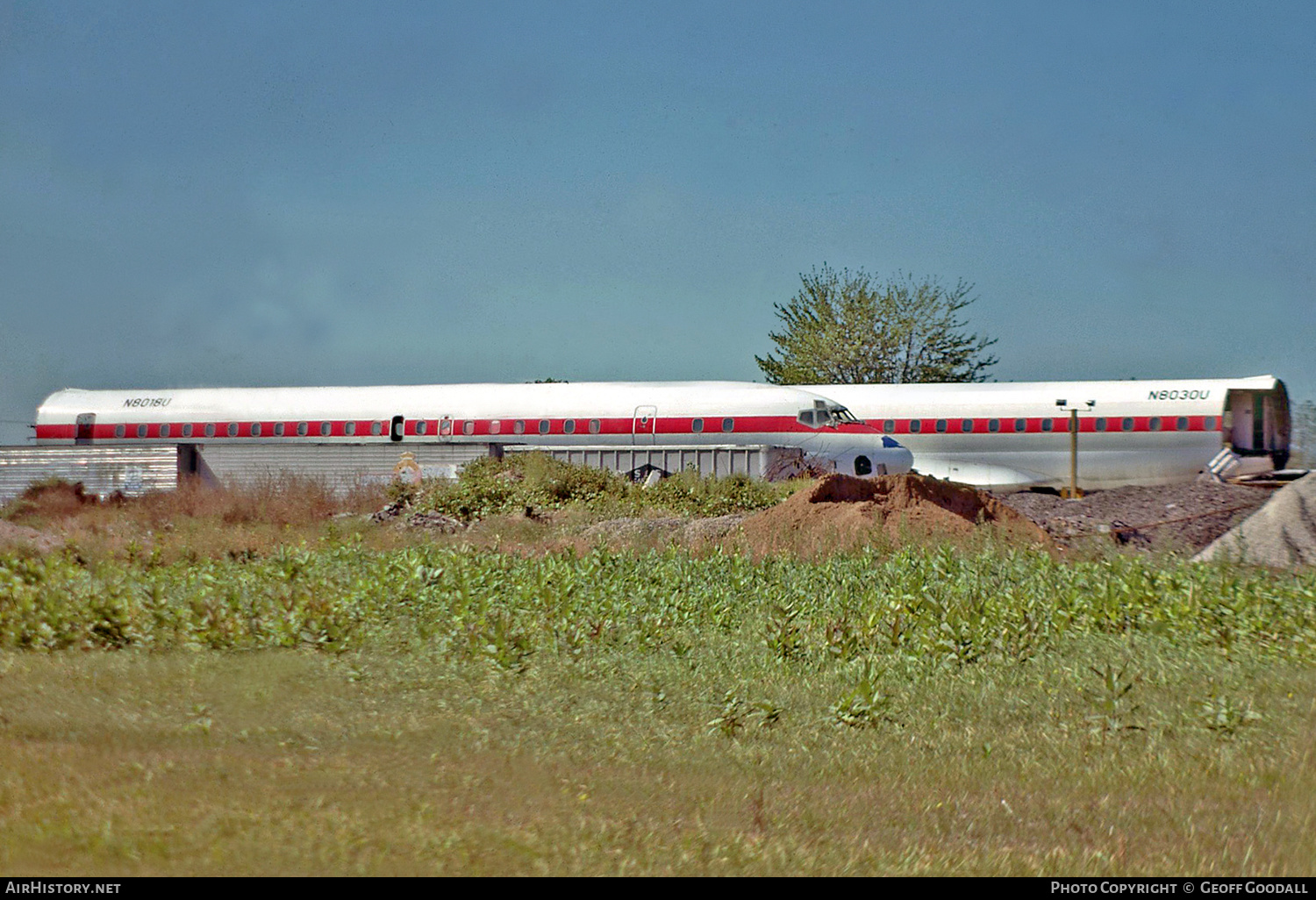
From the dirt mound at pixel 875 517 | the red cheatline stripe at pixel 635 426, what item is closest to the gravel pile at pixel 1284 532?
the dirt mound at pixel 875 517

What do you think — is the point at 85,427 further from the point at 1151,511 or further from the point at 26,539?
the point at 1151,511

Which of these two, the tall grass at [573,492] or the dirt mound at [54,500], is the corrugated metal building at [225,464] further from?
the tall grass at [573,492]

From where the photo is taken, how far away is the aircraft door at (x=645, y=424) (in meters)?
33.2

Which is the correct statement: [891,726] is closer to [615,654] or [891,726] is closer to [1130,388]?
[615,654]

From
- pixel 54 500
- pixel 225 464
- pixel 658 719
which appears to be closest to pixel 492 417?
pixel 225 464

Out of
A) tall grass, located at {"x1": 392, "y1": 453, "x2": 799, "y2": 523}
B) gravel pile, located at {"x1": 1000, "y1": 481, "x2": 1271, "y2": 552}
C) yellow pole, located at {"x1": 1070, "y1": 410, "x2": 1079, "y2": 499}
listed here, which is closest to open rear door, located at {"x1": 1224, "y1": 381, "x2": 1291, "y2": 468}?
gravel pile, located at {"x1": 1000, "y1": 481, "x2": 1271, "y2": 552}

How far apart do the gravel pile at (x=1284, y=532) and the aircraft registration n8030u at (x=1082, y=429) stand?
58.3ft

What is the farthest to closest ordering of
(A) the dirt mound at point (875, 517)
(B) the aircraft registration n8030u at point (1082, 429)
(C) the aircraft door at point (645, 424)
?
(C) the aircraft door at point (645, 424)
(B) the aircraft registration n8030u at point (1082, 429)
(A) the dirt mound at point (875, 517)

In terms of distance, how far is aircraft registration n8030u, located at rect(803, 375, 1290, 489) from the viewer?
1300 inches

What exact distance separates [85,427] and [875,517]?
1137 inches

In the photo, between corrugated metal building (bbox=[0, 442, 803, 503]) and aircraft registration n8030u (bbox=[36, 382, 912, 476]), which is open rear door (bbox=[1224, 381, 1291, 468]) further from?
corrugated metal building (bbox=[0, 442, 803, 503])

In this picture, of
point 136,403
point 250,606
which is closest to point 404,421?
point 136,403

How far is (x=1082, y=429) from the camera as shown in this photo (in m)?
33.3

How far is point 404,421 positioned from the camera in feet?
115
